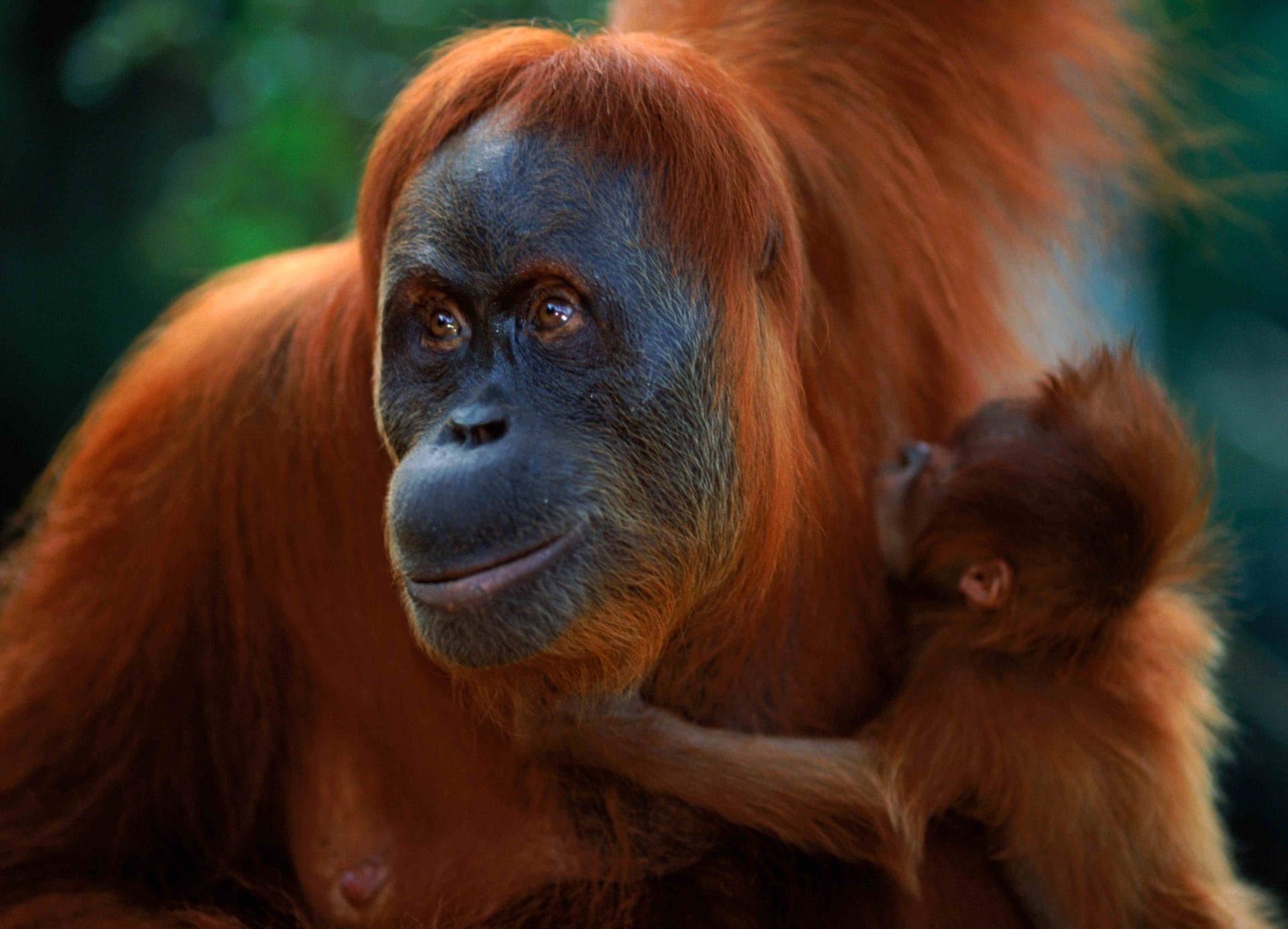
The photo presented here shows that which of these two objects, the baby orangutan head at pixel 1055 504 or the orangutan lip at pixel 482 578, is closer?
the orangutan lip at pixel 482 578

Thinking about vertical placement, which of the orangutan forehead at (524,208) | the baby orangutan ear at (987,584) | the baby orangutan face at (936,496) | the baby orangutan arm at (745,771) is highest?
the orangutan forehead at (524,208)

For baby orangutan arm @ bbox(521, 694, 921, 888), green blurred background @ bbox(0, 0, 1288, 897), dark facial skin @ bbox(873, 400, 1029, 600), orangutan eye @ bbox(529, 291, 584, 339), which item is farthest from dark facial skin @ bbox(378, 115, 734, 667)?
green blurred background @ bbox(0, 0, 1288, 897)

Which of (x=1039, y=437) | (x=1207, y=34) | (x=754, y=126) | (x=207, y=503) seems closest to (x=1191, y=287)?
(x=1207, y=34)

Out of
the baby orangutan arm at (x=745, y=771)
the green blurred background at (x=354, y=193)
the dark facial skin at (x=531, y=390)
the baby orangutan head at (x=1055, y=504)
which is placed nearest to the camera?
the dark facial skin at (x=531, y=390)

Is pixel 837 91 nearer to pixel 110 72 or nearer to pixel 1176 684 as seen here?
pixel 1176 684

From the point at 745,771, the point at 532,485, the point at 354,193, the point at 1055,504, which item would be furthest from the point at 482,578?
the point at 354,193

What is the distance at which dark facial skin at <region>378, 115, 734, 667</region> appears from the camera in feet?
5.55

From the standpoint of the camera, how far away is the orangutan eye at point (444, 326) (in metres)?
1.79

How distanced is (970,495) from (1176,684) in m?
0.50

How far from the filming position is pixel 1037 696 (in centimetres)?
225

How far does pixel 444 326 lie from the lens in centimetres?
180

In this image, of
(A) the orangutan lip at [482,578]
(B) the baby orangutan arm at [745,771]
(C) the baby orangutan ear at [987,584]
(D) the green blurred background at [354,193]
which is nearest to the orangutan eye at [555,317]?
(A) the orangutan lip at [482,578]

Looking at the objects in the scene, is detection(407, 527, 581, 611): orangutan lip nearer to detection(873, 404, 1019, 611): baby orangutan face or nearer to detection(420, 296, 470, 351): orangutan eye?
detection(420, 296, 470, 351): orangutan eye

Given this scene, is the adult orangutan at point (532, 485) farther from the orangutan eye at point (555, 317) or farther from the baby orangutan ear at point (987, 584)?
the baby orangutan ear at point (987, 584)
